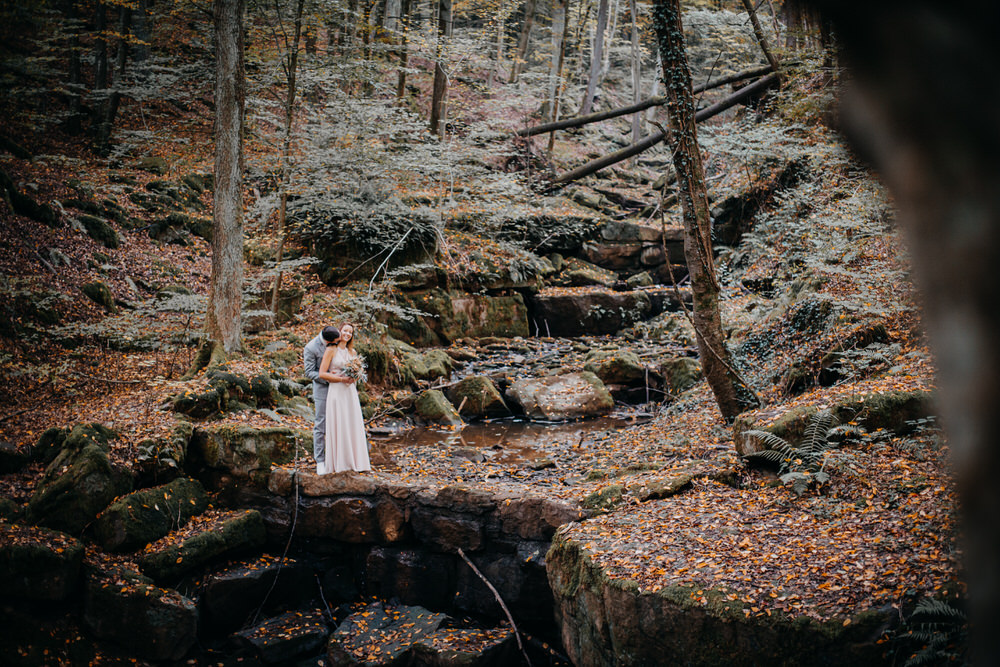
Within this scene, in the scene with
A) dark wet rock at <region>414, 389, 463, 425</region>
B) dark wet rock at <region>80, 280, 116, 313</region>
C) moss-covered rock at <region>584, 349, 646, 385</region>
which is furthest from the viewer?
moss-covered rock at <region>584, 349, 646, 385</region>

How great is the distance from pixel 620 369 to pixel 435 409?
4.29m

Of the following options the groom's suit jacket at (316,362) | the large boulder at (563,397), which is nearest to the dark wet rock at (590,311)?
the large boulder at (563,397)

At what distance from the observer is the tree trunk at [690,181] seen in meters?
7.55

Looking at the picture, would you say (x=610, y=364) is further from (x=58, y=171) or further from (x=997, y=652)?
(x=58, y=171)

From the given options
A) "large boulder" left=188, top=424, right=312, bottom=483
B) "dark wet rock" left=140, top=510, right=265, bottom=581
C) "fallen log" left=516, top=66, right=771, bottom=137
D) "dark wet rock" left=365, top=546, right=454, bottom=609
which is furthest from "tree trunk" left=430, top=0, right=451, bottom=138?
"dark wet rock" left=365, top=546, right=454, bottom=609

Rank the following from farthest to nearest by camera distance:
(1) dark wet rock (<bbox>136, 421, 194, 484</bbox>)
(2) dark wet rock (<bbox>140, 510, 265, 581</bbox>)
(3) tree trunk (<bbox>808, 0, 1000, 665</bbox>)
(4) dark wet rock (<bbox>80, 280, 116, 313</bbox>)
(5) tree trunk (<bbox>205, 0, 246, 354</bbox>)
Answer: (4) dark wet rock (<bbox>80, 280, 116, 313</bbox>) → (5) tree trunk (<bbox>205, 0, 246, 354</bbox>) → (1) dark wet rock (<bbox>136, 421, 194, 484</bbox>) → (2) dark wet rock (<bbox>140, 510, 265, 581</bbox>) → (3) tree trunk (<bbox>808, 0, 1000, 665</bbox>)

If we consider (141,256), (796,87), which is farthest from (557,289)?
(141,256)

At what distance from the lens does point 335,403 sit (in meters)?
7.65

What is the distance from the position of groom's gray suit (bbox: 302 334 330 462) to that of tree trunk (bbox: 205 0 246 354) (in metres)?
3.87

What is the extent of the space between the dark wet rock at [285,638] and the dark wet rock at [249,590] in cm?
27

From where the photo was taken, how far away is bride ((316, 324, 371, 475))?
301 inches

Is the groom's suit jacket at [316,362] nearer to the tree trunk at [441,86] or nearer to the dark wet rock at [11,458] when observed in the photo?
the dark wet rock at [11,458]

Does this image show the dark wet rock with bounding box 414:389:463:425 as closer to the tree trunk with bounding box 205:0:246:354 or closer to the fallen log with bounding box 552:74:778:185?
the tree trunk with bounding box 205:0:246:354

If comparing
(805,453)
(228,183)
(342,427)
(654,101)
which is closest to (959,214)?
(805,453)
